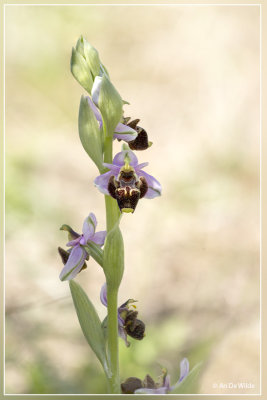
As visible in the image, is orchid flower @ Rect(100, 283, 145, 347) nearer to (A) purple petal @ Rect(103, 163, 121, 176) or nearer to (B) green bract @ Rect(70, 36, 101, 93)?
(A) purple petal @ Rect(103, 163, 121, 176)

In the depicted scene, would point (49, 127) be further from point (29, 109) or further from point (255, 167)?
point (255, 167)

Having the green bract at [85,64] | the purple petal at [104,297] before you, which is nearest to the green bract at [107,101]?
the green bract at [85,64]

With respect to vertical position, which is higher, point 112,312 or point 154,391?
point 112,312

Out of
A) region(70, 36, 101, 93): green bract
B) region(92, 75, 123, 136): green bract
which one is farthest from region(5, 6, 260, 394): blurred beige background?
region(92, 75, 123, 136): green bract

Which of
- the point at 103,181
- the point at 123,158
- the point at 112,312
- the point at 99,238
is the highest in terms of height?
the point at 123,158

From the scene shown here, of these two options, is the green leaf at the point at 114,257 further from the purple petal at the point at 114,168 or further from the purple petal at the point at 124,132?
the purple petal at the point at 124,132

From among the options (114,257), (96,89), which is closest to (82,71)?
(96,89)

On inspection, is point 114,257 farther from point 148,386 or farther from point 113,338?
point 148,386
